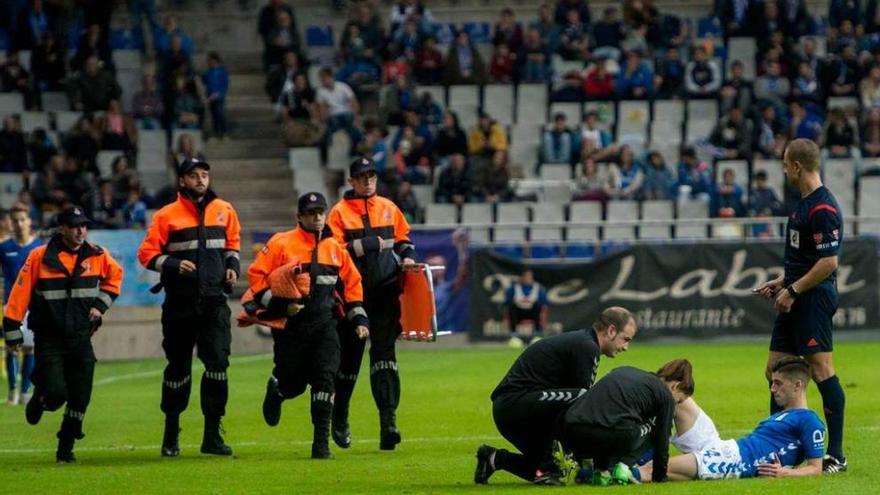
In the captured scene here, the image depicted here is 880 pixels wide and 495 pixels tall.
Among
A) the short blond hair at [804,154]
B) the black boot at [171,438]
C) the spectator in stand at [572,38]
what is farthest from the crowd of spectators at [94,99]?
the short blond hair at [804,154]

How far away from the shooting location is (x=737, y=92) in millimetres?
33031

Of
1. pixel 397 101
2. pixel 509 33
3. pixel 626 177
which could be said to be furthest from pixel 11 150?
pixel 626 177

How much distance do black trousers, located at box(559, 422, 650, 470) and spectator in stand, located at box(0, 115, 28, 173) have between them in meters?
22.0

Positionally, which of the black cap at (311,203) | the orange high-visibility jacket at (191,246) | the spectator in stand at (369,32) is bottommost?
the orange high-visibility jacket at (191,246)

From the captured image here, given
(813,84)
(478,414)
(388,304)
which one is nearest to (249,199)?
(813,84)

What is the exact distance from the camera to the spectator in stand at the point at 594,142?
31.9m

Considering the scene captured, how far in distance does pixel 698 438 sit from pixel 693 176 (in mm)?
17907

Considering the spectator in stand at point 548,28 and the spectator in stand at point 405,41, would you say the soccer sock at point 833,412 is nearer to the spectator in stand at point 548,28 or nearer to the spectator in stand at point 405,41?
the spectator in stand at point 548,28

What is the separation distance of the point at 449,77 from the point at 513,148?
6.90 feet

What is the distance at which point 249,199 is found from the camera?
3356 centimetres

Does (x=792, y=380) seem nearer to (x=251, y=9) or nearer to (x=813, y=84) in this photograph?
(x=813, y=84)

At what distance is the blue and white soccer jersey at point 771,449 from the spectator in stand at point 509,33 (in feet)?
73.2

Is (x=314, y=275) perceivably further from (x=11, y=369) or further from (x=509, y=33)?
(x=509, y=33)

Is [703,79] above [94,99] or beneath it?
above
